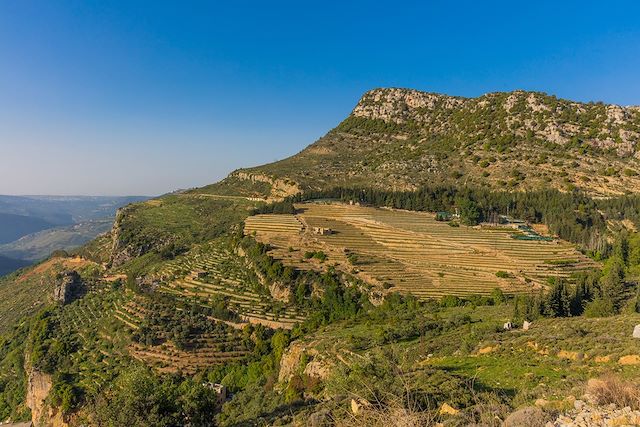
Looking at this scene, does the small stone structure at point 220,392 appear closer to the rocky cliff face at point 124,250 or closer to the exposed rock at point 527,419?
the exposed rock at point 527,419

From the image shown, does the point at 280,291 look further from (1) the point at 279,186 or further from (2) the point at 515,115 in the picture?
(2) the point at 515,115

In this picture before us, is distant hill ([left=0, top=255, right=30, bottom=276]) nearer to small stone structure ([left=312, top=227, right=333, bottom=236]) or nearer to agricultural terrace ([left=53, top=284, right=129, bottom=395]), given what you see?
agricultural terrace ([left=53, top=284, right=129, bottom=395])

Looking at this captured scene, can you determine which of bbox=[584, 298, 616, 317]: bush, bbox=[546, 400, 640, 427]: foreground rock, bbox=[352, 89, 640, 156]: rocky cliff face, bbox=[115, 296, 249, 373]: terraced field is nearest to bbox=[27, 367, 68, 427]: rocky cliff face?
bbox=[115, 296, 249, 373]: terraced field

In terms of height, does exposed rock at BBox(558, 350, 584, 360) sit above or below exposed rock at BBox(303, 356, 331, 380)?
above

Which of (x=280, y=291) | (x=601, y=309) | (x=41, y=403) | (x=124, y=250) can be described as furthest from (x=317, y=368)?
(x=124, y=250)

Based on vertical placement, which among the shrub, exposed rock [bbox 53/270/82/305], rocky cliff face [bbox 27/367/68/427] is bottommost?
rocky cliff face [bbox 27/367/68/427]

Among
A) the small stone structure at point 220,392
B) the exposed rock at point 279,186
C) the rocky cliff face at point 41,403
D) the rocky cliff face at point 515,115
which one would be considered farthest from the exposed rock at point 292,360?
the rocky cliff face at point 515,115
